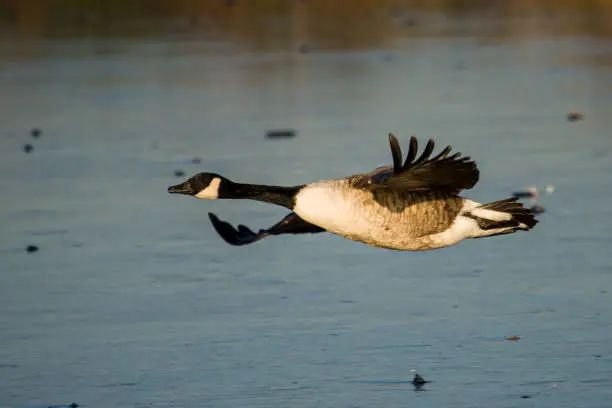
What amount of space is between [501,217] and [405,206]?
0.56m

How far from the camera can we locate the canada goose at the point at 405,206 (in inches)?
270

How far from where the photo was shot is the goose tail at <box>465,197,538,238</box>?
23.6 ft

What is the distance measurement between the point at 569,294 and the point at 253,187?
255cm

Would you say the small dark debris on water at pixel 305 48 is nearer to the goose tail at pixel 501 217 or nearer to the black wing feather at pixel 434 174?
the goose tail at pixel 501 217

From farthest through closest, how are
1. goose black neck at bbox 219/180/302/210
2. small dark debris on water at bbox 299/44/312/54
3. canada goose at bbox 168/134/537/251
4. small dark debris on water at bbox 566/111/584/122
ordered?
small dark debris on water at bbox 299/44/312/54 → small dark debris on water at bbox 566/111/584/122 → goose black neck at bbox 219/180/302/210 → canada goose at bbox 168/134/537/251

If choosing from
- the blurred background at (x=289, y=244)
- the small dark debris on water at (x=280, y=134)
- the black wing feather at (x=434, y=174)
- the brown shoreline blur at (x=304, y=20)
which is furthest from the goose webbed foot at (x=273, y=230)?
the brown shoreline blur at (x=304, y=20)

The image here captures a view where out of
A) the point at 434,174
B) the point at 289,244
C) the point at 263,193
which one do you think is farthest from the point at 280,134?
the point at 434,174

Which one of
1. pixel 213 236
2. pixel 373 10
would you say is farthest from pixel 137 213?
pixel 373 10

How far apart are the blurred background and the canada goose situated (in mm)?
848

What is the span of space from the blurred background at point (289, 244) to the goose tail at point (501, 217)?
0.83 meters

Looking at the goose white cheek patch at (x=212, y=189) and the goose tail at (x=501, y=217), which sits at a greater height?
the goose white cheek patch at (x=212, y=189)

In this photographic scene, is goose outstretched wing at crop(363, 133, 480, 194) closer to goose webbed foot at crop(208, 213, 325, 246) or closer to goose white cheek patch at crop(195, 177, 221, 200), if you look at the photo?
goose webbed foot at crop(208, 213, 325, 246)

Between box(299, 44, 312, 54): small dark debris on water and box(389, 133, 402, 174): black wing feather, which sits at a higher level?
box(299, 44, 312, 54): small dark debris on water

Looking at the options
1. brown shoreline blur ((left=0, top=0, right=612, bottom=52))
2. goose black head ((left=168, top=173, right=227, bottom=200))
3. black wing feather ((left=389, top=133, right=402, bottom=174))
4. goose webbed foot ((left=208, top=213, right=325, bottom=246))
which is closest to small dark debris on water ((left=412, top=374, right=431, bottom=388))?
→ goose webbed foot ((left=208, top=213, right=325, bottom=246))
